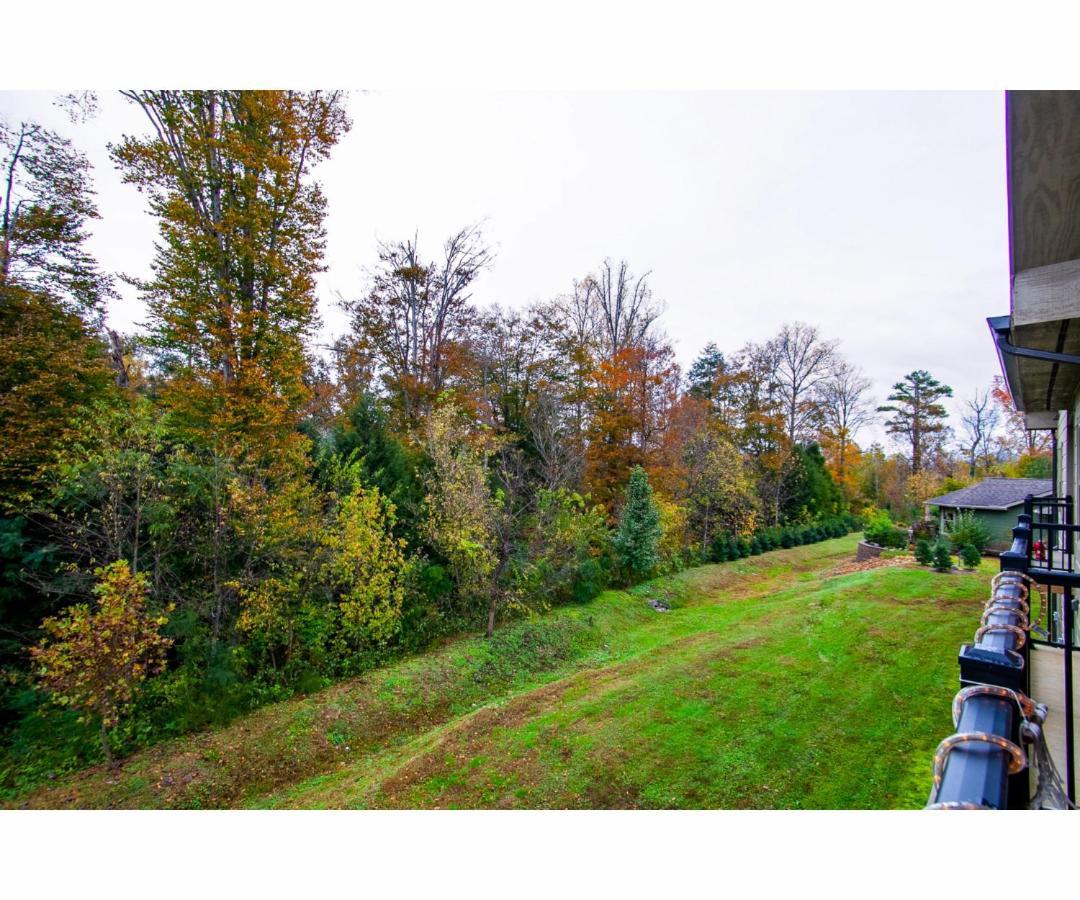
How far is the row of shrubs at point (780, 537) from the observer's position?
11.5 meters

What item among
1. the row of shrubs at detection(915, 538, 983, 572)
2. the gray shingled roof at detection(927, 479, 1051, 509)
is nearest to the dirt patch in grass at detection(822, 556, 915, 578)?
the row of shrubs at detection(915, 538, 983, 572)

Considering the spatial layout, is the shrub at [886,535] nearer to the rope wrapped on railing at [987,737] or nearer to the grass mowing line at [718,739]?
the grass mowing line at [718,739]

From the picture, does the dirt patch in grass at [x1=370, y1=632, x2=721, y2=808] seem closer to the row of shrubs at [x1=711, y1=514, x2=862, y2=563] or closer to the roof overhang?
the roof overhang

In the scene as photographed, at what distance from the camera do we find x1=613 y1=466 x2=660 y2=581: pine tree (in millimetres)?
9164

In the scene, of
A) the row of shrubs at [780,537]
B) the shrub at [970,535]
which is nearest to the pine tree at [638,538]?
the row of shrubs at [780,537]

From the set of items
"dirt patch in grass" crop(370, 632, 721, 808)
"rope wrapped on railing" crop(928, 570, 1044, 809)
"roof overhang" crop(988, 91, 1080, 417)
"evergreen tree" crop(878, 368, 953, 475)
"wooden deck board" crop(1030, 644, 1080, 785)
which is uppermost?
"evergreen tree" crop(878, 368, 953, 475)

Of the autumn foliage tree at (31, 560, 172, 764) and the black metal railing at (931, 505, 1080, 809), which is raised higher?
the black metal railing at (931, 505, 1080, 809)

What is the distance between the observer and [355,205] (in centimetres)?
560

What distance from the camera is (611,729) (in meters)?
3.87

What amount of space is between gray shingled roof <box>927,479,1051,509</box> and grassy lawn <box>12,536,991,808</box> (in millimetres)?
6189

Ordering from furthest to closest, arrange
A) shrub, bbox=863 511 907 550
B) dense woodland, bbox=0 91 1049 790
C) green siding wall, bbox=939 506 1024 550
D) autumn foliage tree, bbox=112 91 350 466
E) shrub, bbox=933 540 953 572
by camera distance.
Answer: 1. shrub, bbox=863 511 907 550
2. green siding wall, bbox=939 506 1024 550
3. shrub, bbox=933 540 953 572
4. autumn foliage tree, bbox=112 91 350 466
5. dense woodland, bbox=0 91 1049 790

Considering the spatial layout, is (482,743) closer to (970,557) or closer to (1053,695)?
(1053,695)

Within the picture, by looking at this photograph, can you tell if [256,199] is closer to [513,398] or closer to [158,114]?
[158,114]
